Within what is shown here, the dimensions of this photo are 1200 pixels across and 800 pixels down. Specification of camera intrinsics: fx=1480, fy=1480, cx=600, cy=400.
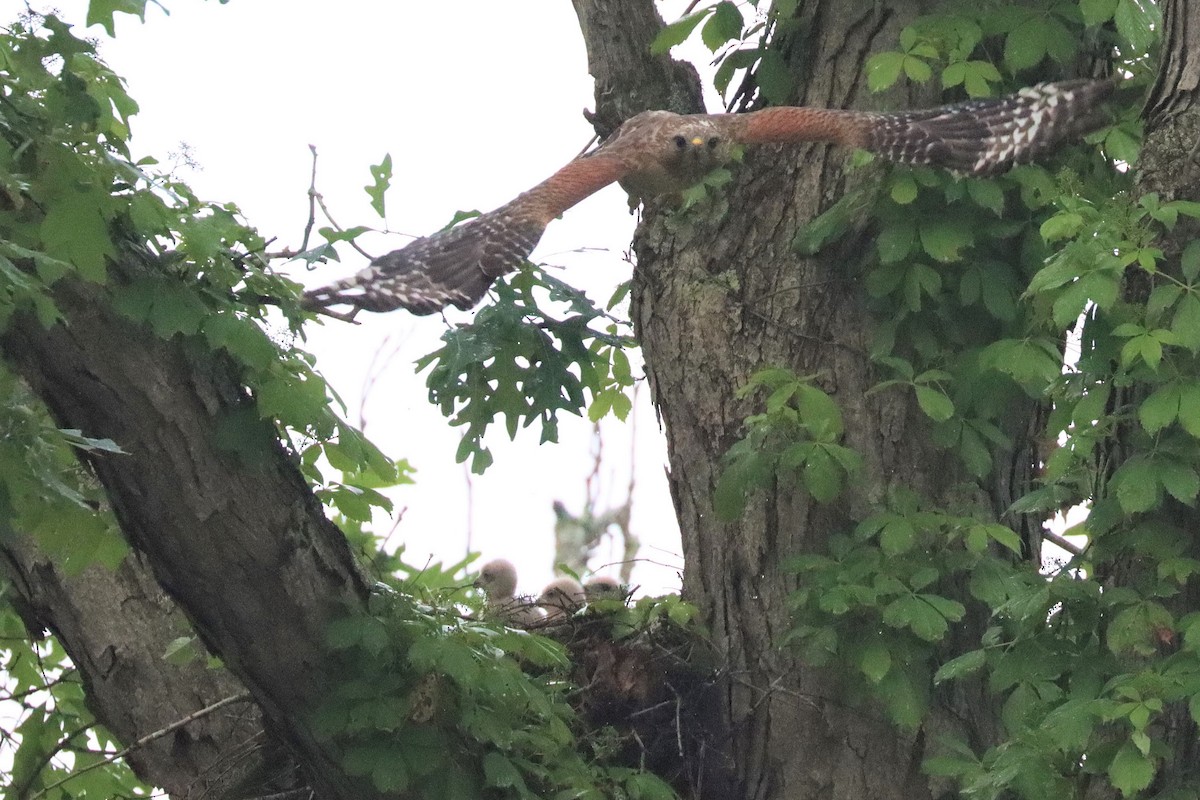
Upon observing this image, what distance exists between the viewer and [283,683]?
10.9 feet

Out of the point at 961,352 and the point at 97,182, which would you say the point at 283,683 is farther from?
the point at 961,352

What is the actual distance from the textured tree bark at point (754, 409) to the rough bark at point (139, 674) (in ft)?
4.51

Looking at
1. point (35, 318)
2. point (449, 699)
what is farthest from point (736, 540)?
point (35, 318)

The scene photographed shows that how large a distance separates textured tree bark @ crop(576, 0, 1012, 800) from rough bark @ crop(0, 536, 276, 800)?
4.51 feet

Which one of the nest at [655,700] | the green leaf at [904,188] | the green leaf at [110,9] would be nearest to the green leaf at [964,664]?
the nest at [655,700]

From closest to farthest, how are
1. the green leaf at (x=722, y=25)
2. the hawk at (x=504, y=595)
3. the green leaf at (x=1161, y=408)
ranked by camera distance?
the green leaf at (x=1161, y=408)
the green leaf at (x=722, y=25)
the hawk at (x=504, y=595)

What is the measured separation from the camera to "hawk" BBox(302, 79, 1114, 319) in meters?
3.78

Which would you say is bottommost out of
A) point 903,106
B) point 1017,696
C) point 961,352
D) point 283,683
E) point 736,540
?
point 1017,696

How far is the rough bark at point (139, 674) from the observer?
4.05m

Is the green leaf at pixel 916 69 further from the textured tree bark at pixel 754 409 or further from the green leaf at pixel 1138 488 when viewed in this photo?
the green leaf at pixel 1138 488

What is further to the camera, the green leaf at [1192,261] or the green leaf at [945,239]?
the green leaf at [945,239]

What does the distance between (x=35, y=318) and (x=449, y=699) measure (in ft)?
4.17

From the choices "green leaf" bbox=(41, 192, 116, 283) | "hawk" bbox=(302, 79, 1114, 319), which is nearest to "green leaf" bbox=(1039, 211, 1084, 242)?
"hawk" bbox=(302, 79, 1114, 319)

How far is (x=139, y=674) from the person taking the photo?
406cm
